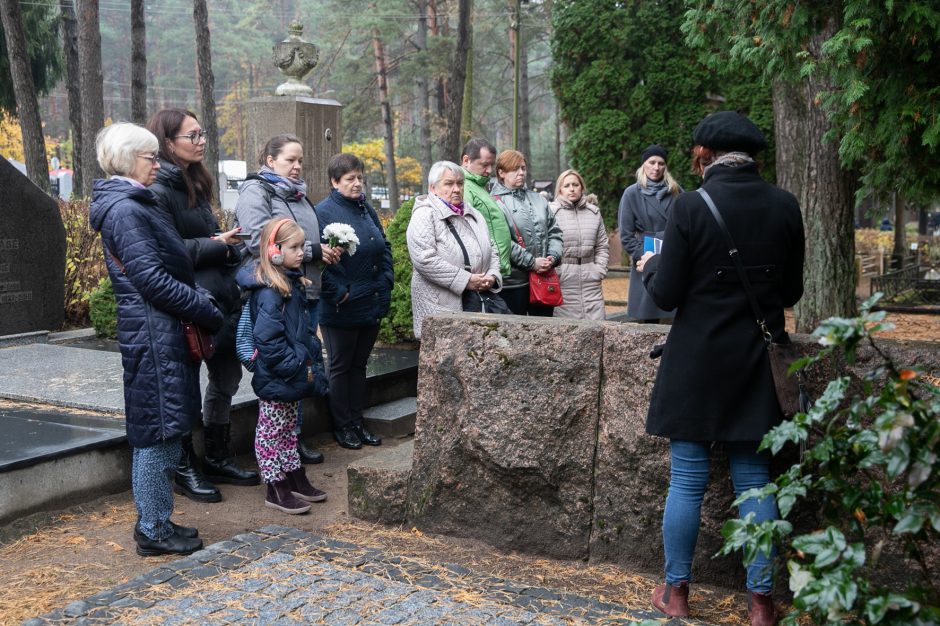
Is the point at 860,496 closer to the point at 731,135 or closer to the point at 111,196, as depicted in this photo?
the point at 731,135

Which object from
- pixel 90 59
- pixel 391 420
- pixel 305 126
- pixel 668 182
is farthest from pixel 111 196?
pixel 90 59

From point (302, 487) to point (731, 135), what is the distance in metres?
3.01

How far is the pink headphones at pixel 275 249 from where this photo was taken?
4.96 metres

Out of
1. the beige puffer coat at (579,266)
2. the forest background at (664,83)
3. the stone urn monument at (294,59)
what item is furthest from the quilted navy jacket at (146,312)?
the stone urn monument at (294,59)

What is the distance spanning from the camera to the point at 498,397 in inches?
175

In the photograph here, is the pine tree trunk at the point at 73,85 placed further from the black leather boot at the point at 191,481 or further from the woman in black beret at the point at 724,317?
the woman in black beret at the point at 724,317

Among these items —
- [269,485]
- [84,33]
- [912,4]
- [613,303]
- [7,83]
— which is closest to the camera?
[912,4]

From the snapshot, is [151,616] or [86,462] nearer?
[151,616]

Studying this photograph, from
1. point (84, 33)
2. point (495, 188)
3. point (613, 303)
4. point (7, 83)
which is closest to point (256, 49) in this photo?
point (7, 83)

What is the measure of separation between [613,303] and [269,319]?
417 inches

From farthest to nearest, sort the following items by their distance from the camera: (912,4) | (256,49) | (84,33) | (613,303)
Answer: (256,49) < (84,33) < (613,303) < (912,4)

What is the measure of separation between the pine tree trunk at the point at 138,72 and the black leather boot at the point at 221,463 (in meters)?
15.8

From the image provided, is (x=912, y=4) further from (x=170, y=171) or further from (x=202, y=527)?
(x=202, y=527)

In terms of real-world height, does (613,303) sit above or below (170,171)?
below
